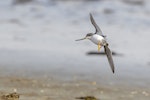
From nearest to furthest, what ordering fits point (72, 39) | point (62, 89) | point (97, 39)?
1. point (97, 39)
2. point (62, 89)
3. point (72, 39)

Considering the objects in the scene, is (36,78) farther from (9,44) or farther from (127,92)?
(9,44)

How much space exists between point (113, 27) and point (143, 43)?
6.68 meters

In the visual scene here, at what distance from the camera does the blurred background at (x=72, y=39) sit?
2095 centimetres

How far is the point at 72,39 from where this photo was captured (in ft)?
106

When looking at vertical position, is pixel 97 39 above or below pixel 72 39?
below

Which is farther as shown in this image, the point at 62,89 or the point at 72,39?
the point at 72,39

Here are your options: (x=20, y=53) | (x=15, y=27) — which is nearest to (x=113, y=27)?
(x=15, y=27)

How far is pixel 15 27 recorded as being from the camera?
35.8m

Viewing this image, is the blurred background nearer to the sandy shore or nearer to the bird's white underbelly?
the sandy shore

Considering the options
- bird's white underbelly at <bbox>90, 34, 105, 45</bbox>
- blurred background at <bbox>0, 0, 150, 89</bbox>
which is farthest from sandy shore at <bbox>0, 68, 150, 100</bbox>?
bird's white underbelly at <bbox>90, 34, 105, 45</bbox>

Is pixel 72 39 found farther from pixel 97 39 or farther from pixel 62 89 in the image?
pixel 97 39

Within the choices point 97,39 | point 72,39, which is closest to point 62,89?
point 97,39

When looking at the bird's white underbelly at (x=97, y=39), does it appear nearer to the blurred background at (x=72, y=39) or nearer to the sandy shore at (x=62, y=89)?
the sandy shore at (x=62, y=89)

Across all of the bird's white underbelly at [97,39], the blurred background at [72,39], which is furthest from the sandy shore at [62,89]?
the bird's white underbelly at [97,39]
